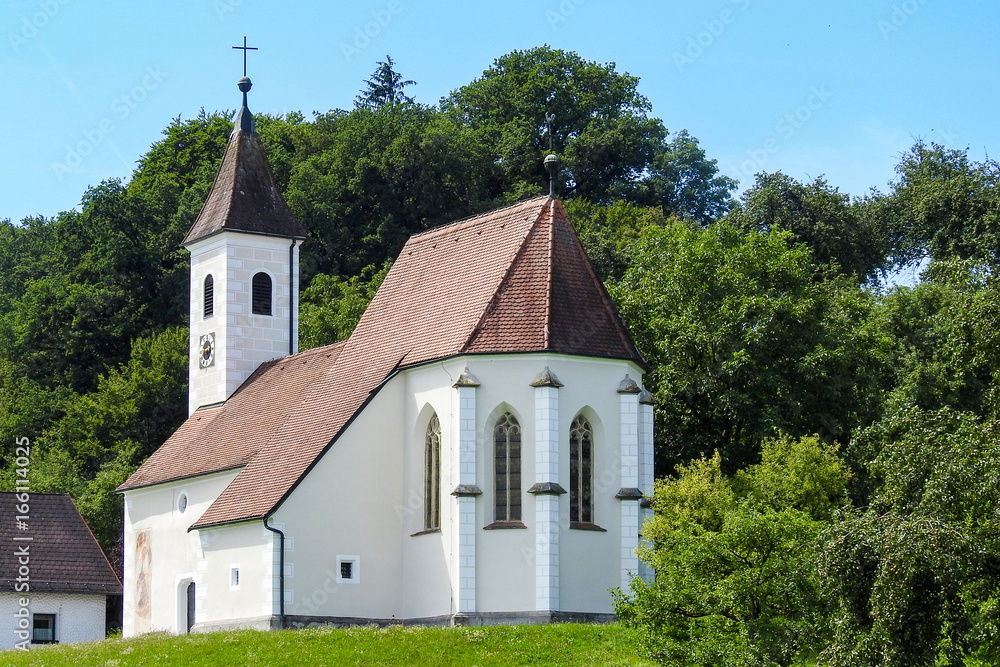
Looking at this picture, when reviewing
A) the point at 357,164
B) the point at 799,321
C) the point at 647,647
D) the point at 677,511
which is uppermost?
the point at 357,164

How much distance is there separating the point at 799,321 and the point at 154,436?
104 ft

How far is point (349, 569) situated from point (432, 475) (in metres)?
2.95

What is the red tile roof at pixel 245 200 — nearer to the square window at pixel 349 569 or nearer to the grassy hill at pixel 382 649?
the square window at pixel 349 569

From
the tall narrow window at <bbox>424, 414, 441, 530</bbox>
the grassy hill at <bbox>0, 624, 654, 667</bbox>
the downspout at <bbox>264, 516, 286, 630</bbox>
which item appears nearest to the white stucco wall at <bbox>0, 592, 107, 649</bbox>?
the downspout at <bbox>264, 516, 286, 630</bbox>

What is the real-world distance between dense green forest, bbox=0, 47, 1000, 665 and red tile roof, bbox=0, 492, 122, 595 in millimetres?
6311

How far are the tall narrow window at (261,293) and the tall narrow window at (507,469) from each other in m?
13.9

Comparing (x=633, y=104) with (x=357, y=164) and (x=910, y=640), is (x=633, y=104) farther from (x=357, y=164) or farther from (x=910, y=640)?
(x=910, y=640)

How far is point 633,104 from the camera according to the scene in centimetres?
8056

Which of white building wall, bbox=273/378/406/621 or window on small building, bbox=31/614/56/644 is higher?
white building wall, bbox=273/378/406/621

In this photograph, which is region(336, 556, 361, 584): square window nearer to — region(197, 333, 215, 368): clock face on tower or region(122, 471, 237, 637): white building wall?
region(122, 471, 237, 637): white building wall

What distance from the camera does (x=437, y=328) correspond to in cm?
3806

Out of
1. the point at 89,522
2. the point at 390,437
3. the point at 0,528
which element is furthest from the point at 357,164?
the point at 390,437

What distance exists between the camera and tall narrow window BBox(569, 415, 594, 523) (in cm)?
3597

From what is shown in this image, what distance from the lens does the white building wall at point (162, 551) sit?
42406 mm
